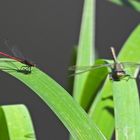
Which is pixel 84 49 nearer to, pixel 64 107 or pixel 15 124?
pixel 15 124

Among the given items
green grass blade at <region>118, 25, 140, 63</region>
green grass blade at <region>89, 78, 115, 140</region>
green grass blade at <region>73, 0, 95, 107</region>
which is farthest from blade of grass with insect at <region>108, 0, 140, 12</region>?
green grass blade at <region>89, 78, 115, 140</region>

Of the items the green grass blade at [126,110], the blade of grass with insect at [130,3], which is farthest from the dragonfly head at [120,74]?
the blade of grass with insect at [130,3]

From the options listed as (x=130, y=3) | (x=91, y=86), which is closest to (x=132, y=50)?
(x=91, y=86)

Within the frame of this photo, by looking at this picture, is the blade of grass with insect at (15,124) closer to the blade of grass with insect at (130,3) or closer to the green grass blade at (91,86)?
the green grass blade at (91,86)

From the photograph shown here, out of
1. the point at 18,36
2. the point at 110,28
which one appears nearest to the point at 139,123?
the point at 18,36

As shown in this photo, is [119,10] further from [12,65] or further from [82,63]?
[12,65]
